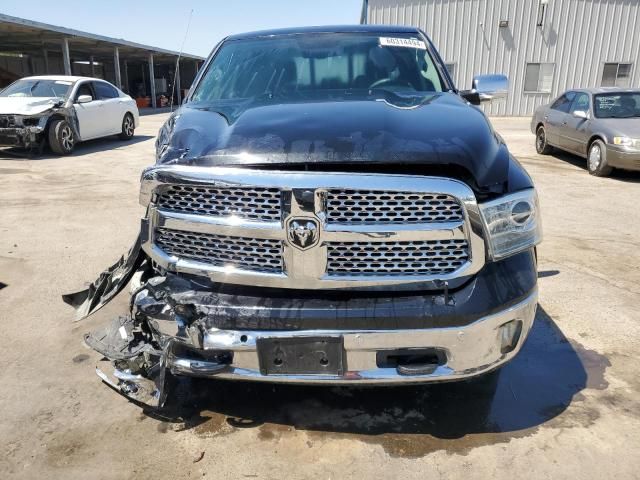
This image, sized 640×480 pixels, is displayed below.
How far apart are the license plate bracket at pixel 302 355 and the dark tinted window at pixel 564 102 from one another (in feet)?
33.3

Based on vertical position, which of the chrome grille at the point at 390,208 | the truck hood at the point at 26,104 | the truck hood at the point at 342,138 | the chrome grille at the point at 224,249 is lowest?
the truck hood at the point at 26,104

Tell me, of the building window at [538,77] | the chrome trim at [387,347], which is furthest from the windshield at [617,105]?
the building window at [538,77]

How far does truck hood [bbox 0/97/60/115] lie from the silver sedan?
10.5 m

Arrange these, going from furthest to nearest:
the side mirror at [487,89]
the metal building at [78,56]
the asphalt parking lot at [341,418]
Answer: the metal building at [78,56] < the side mirror at [487,89] < the asphalt parking lot at [341,418]

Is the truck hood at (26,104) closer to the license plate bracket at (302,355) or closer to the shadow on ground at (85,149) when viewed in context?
the shadow on ground at (85,149)

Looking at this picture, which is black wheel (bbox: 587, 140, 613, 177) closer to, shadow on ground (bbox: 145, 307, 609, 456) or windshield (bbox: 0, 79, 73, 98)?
shadow on ground (bbox: 145, 307, 609, 456)

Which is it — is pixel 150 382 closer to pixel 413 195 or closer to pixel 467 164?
pixel 413 195

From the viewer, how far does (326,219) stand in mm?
2014

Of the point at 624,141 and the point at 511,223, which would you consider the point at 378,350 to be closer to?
the point at 511,223

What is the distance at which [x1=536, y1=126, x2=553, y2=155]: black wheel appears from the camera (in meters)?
11.6

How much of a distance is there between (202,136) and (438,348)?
1.38 meters

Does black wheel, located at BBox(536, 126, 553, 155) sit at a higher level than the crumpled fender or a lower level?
lower

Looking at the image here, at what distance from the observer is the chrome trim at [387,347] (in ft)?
6.62

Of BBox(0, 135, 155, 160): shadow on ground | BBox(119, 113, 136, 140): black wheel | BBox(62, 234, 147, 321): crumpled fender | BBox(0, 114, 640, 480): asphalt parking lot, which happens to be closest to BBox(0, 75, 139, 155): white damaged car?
BBox(0, 135, 155, 160): shadow on ground
